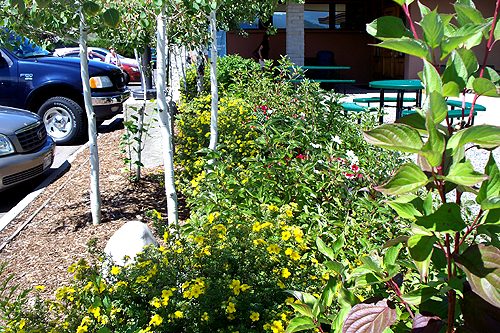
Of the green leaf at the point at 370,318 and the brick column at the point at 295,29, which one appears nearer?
the green leaf at the point at 370,318

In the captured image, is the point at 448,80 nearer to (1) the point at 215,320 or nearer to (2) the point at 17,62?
(1) the point at 215,320

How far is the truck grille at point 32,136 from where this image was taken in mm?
5695

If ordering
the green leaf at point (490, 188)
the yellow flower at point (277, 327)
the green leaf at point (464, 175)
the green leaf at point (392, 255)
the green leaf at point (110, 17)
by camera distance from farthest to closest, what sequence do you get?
the green leaf at point (110, 17) → the yellow flower at point (277, 327) → the green leaf at point (392, 255) → the green leaf at point (490, 188) → the green leaf at point (464, 175)

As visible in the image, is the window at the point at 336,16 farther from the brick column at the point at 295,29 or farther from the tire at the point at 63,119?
the tire at the point at 63,119

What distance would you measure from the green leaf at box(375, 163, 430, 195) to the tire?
852cm

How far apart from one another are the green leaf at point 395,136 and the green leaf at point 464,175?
94mm

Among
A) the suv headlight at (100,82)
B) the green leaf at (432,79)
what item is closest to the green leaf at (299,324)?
the green leaf at (432,79)

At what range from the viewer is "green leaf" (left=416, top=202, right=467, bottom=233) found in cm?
100

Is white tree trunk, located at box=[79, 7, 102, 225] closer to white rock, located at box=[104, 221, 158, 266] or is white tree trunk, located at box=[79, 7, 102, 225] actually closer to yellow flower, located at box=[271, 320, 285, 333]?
white rock, located at box=[104, 221, 158, 266]

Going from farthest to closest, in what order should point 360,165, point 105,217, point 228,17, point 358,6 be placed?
point 358,6 < point 228,17 < point 105,217 < point 360,165

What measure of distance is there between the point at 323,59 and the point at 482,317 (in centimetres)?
1559

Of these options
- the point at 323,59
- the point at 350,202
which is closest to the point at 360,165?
the point at 350,202

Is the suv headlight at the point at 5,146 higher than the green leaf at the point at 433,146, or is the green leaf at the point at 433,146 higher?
the green leaf at the point at 433,146

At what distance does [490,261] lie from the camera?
103 centimetres
